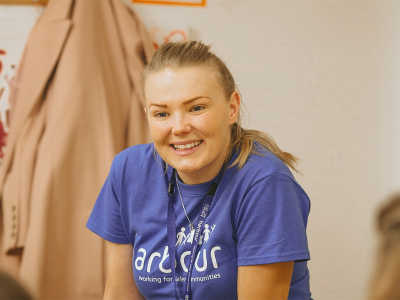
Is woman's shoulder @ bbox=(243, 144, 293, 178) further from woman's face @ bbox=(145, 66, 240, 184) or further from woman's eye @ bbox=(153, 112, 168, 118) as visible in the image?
woman's eye @ bbox=(153, 112, 168, 118)

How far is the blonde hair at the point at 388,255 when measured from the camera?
0.46 meters

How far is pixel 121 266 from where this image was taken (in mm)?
1282

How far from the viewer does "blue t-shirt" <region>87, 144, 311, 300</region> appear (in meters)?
1.08

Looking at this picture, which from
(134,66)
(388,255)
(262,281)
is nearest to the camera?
(388,255)

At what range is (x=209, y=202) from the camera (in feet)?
3.81

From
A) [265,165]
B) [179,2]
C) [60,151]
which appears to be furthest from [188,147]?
[179,2]

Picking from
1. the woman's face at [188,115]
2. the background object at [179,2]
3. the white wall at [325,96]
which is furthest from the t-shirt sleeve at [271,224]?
the background object at [179,2]

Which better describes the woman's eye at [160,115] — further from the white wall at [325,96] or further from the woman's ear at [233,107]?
the white wall at [325,96]

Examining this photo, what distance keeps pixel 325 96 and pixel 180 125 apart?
1.03m

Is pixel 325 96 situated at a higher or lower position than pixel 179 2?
lower

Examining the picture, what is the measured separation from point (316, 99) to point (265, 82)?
0.70ft

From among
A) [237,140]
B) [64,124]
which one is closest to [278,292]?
[237,140]

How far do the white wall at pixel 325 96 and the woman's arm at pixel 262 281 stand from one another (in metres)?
0.94

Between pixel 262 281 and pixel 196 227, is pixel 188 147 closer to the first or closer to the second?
pixel 196 227
